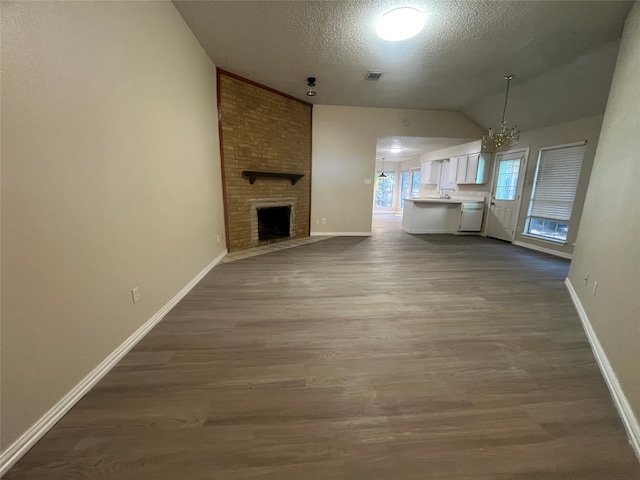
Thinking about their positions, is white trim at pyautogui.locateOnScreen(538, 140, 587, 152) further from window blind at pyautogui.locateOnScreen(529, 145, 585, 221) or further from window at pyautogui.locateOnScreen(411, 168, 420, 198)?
window at pyautogui.locateOnScreen(411, 168, 420, 198)

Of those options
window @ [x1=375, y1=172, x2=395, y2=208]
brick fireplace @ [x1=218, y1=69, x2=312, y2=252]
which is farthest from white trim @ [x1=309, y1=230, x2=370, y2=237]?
window @ [x1=375, y1=172, x2=395, y2=208]

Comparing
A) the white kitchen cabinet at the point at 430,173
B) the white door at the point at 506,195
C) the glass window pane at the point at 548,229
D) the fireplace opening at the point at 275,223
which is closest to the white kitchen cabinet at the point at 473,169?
the white door at the point at 506,195

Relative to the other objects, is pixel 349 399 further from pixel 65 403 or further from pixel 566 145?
pixel 566 145

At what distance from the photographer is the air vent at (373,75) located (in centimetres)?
370

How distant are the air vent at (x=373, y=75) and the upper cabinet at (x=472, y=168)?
3.72 m

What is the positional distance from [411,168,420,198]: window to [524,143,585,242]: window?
4.85 meters

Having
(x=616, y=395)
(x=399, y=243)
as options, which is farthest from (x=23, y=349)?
(x=399, y=243)

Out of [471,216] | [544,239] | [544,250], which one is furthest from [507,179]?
[544,250]

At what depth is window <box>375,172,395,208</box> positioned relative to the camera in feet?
37.7

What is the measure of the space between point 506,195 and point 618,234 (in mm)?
4536

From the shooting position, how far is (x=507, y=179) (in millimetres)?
5723

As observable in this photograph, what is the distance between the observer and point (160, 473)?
102 centimetres

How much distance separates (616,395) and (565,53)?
12.5 ft

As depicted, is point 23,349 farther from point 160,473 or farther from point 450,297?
point 450,297
